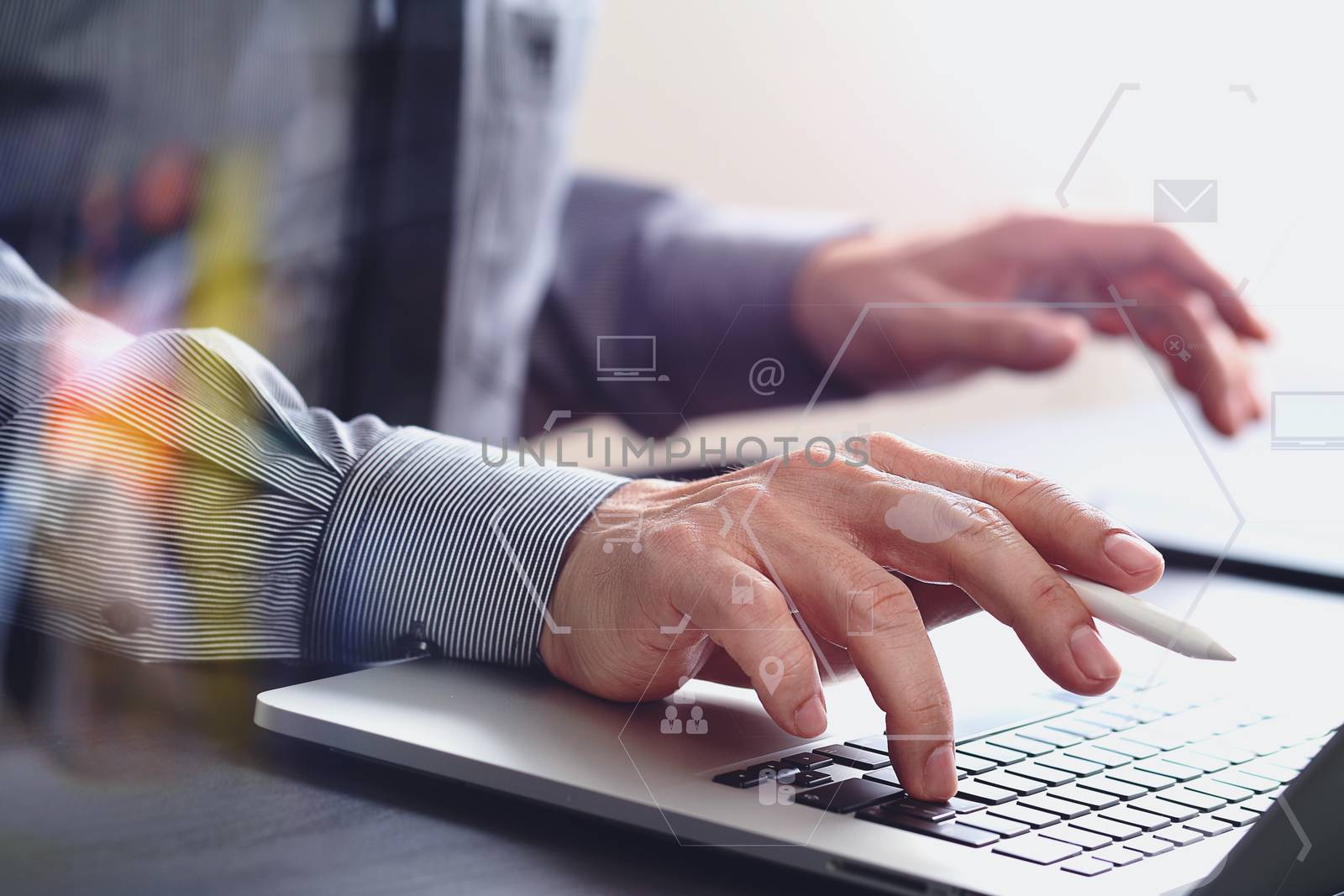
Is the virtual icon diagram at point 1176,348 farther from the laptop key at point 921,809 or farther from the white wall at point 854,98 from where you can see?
the white wall at point 854,98

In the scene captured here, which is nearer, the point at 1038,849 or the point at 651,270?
the point at 1038,849

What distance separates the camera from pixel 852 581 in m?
0.35

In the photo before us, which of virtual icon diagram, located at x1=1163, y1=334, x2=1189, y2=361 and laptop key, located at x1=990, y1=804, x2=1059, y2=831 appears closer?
laptop key, located at x1=990, y1=804, x2=1059, y2=831

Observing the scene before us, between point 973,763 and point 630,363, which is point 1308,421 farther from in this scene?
point 630,363

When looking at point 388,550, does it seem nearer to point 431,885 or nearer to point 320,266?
point 431,885

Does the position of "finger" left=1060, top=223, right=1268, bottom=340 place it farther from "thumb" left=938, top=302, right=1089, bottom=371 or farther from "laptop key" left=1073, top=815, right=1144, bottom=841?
"laptop key" left=1073, top=815, right=1144, bottom=841

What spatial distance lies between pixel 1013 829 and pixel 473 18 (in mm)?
737

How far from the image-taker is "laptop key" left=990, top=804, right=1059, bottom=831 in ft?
1.00

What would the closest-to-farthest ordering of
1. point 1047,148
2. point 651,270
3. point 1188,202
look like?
point 1188,202 < point 651,270 < point 1047,148

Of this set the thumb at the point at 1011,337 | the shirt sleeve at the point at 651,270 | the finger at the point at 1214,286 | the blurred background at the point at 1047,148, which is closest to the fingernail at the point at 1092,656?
the blurred background at the point at 1047,148

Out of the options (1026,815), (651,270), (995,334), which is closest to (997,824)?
(1026,815)

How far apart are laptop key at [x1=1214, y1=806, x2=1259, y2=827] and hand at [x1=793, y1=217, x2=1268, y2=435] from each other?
0.55ft

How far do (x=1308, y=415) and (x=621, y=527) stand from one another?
0.77 feet

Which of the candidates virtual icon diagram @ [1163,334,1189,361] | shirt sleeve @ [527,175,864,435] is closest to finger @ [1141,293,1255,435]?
virtual icon diagram @ [1163,334,1189,361]
